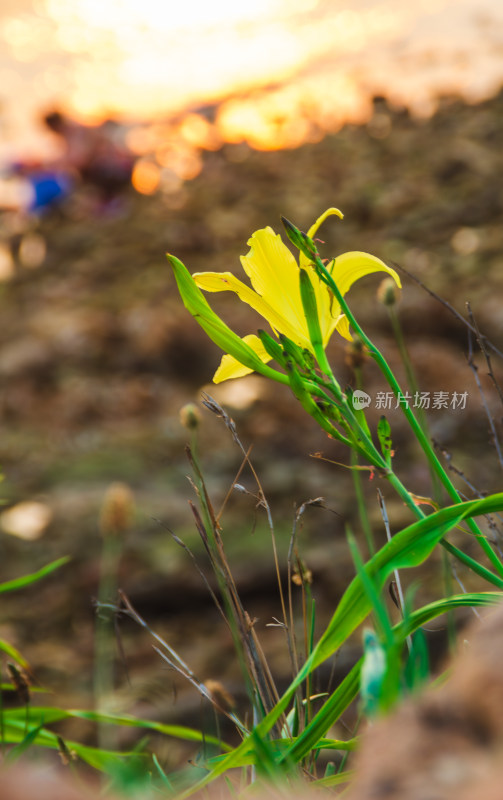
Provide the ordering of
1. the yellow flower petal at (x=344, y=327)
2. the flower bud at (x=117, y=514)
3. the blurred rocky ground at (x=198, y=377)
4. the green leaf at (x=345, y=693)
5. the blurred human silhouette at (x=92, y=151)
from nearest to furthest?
1. the green leaf at (x=345, y=693)
2. the yellow flower petal at (x=344, y=327)
3. the flower bud at (x=117, y=514)
4. the blurred rocky ground at (x=198, y=377)
5. the blurred human silhouette at (x=92, y=151)

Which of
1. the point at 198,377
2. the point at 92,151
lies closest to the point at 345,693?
the point at 198,377

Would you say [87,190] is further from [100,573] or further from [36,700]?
[36,700]

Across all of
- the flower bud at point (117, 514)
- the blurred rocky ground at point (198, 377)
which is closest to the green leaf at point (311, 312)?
the flower bud at point (117, 514)

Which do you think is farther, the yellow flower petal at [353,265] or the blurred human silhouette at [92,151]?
the blurred human silhouette at [92,151]

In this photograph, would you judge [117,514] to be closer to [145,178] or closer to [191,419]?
[191,419]

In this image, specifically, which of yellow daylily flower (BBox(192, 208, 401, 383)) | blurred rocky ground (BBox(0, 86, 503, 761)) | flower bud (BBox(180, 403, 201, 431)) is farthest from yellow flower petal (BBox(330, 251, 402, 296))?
blurred rocky ground (BBox(0, 86, 503, 761))

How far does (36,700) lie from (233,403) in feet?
4.42

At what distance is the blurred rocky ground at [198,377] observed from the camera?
1.74m

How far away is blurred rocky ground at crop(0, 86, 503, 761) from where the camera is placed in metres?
1.74

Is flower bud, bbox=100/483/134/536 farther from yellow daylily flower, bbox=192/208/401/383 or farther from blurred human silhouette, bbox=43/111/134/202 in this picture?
blurred human silhouette, bbox=43/111/134/202

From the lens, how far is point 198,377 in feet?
9.00

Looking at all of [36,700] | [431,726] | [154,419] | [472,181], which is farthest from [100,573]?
[472,181]

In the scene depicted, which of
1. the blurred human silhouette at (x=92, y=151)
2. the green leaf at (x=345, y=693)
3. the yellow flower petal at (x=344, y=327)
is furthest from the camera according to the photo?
the blurred human silhouette at (x=92, y=151)

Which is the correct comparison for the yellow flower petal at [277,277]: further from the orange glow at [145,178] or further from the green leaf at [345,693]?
the orange glow at [145,178]
